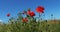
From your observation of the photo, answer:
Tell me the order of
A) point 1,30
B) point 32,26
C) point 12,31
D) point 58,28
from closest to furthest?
point 32,26 → point 12,31 → point 58,28 → point 1,30

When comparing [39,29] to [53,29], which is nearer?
[39,29]

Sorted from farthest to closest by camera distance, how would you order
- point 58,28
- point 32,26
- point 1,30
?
point 1,30
point 58,28
point 32,26

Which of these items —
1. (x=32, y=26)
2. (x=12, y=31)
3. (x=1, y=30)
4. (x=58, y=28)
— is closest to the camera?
(x=32, y=26)

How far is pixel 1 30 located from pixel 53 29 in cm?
159

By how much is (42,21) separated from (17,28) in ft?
1.83

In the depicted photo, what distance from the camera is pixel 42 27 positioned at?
4.32 meters

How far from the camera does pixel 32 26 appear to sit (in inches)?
164

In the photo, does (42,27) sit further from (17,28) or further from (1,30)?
(1,30)

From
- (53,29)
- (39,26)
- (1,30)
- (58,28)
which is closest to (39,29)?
(39,26)

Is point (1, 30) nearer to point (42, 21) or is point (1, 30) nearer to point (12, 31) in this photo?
point (12, 31)

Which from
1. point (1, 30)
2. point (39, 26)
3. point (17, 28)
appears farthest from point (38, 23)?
point (1, 30)

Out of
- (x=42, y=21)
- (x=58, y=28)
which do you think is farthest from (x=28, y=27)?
(x=58, y=28)

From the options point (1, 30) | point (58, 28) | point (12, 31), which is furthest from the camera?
point (1, 30)

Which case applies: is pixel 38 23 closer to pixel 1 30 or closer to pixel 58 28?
pixel 58 28
